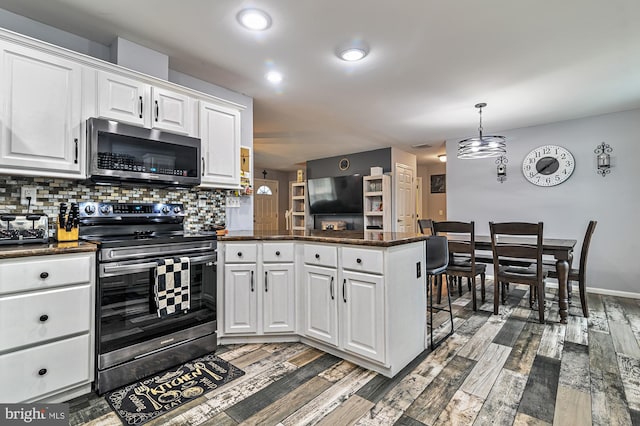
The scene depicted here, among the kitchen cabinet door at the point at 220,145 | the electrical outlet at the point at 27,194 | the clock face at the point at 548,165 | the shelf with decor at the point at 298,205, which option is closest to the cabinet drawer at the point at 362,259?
the kitchen cabinet door at the point at 220,145

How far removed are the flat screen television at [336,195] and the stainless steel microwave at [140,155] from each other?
4356mm

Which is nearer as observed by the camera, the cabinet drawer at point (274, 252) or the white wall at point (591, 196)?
the cabinet drawer at point (274, 252)

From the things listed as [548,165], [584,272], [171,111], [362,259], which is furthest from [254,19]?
[548,165]

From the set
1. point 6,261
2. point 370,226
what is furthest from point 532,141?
point 6,261

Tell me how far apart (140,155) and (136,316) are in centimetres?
117

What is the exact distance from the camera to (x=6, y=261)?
5.11 ft

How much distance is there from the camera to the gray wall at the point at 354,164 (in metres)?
6.46

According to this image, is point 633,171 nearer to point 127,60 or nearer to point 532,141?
point 532,141

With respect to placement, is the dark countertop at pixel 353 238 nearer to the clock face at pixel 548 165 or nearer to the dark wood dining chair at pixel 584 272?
the dark wood dining chair at pixel 584 272

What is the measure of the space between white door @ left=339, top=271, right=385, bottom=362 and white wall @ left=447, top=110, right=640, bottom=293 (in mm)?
4029

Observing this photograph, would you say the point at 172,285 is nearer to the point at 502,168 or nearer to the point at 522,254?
the point at 522,254

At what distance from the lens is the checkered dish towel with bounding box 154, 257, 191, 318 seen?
2062 millimetres

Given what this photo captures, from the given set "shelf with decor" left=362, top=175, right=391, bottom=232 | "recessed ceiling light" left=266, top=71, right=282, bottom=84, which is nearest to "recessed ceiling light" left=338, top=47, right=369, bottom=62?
"recessed ceiling light" left=266, top=71, right=282, bottom=84

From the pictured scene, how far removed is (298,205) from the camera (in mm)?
7875
